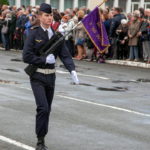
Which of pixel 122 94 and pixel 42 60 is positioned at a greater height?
pixel 42 60

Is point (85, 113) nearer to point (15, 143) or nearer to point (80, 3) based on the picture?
point (15, 143)

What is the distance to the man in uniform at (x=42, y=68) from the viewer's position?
28.1 ft

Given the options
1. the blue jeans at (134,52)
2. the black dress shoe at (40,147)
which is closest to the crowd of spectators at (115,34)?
the blue jeans at (134,52)

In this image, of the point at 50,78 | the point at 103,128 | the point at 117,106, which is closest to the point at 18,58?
the point at 117,106

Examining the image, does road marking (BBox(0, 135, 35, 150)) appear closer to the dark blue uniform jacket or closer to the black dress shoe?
the black dress shoe

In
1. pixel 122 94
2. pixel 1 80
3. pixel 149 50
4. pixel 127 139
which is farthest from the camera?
pixel 149 50

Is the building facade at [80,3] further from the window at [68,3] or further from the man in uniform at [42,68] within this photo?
the man in uniform at [42,68]

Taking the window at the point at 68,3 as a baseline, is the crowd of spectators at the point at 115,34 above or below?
below

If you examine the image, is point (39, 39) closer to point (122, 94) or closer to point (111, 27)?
point (122, 94)

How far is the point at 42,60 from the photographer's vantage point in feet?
28.1

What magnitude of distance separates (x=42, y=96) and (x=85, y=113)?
11.9 feet

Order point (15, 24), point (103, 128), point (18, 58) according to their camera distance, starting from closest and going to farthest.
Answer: point (103, 128) → point (18, 58) → point (15, 24)

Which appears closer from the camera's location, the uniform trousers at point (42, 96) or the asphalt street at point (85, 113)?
the uniform trousers at point (42, 96)

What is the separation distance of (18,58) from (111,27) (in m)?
3.85
